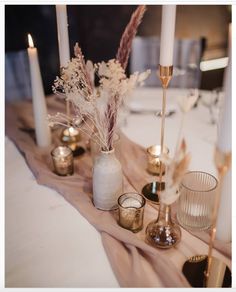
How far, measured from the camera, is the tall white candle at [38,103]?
3.68 ft

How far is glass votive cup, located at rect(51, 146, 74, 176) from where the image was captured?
1038 millimetres

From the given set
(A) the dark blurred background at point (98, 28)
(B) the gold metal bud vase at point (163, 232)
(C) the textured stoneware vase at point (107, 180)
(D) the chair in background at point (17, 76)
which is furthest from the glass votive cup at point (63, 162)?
(A) the dark blurred background at point (98, 28)

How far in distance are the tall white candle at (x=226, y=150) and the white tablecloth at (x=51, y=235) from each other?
0.06 meters

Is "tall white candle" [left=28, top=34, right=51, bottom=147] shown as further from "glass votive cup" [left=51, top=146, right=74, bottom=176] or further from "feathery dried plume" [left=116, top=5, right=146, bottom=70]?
"feathery dried plume" [left=116, top=5, right=146, bottom=70]

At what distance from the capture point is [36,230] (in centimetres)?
87

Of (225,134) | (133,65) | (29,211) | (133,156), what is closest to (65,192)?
(29,211)

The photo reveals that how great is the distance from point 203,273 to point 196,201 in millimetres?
166

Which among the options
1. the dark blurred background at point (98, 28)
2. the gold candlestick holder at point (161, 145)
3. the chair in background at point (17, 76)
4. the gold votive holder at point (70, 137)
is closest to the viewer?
the gold candlestick holder at point (161, 145)

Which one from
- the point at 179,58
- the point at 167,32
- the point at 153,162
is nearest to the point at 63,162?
the point at 153,162

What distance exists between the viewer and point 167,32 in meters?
0.79

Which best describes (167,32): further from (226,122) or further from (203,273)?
(203,273)

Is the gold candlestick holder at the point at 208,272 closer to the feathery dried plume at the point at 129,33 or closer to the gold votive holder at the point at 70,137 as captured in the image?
the feathery dried plume at the point at 129,33

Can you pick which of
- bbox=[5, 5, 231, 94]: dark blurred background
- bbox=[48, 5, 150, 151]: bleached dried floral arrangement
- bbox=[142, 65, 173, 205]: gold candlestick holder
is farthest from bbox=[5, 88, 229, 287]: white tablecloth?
bbox=[5, 5, 231, 94]: dark blurred background

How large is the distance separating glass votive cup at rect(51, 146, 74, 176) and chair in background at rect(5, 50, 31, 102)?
771 mm
